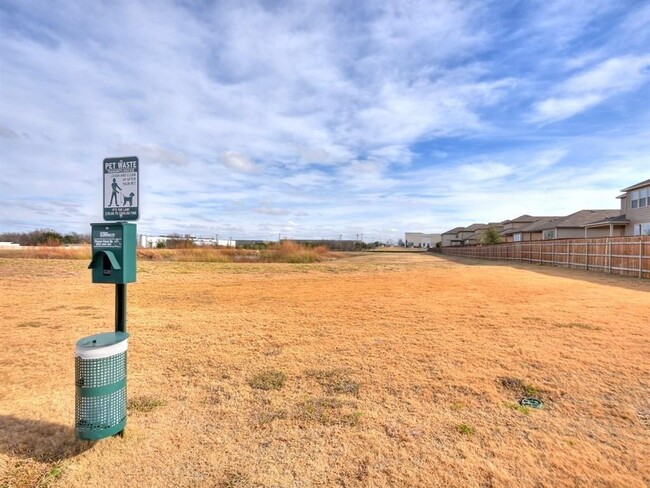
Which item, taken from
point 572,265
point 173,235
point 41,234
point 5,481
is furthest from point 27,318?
point 41,234

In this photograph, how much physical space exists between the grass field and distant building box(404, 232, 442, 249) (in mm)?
110224

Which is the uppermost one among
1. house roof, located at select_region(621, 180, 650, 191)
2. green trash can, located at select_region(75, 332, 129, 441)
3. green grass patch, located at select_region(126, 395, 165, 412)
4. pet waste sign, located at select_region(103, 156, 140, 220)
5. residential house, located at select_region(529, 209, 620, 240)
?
house roof, located at select_region(621, 180, 650, 191)

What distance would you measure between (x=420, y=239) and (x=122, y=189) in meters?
119

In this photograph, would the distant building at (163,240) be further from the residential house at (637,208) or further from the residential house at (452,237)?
the residential house at (452,237)

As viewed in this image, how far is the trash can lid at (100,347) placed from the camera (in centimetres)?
272

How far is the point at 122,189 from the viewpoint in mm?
3102

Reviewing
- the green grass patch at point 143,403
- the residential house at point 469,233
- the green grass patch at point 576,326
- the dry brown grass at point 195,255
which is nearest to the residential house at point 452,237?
the residential house at point 469,233

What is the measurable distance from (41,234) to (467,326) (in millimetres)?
49014

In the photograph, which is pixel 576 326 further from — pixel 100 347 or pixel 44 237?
pixel 44 237

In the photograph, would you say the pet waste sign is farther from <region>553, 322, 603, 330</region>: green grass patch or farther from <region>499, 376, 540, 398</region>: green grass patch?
Result: <region>553, 322, 603, 330</region>: green grass patch

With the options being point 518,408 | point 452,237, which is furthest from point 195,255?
point 452,237

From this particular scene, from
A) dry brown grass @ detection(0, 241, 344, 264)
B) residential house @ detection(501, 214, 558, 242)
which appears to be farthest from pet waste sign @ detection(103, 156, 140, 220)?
residential house @ detection(501, 214, 558, 242)

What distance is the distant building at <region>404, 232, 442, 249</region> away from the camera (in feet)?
379

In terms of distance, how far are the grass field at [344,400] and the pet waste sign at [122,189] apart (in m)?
1.73
